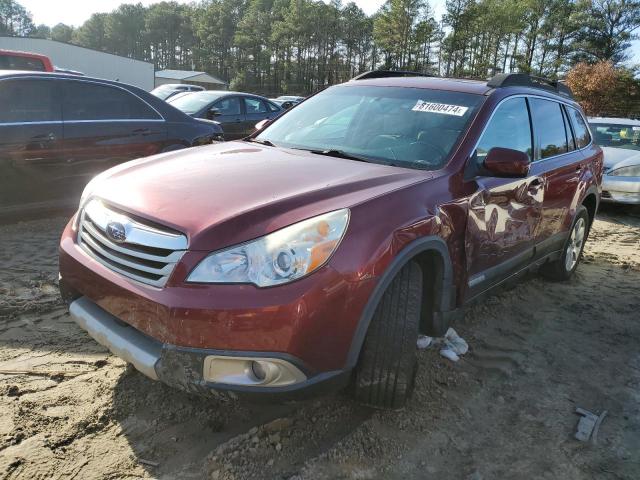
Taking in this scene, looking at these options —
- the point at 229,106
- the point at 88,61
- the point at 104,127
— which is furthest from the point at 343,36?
the point at 104,127

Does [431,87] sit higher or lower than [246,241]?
higher

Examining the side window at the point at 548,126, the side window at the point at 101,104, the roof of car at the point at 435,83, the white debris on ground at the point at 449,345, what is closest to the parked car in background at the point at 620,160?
the side window at the point at 548,126

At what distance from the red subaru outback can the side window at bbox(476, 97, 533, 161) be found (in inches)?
0.7

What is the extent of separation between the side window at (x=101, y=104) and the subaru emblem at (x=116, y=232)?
12.0 ft

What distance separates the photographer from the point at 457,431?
102 inches

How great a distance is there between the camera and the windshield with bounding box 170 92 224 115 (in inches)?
388

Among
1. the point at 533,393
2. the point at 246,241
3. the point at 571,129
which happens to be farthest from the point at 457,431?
the point at 571,129

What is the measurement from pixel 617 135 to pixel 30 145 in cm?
973

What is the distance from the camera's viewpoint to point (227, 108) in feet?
34.0

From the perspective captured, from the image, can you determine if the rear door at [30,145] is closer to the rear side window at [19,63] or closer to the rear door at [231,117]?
the rear side window at [19,63]

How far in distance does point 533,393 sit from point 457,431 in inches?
26.9

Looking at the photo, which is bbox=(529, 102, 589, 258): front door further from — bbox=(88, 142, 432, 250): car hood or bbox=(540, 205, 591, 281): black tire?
bbox=(88, 142, 432, 250): car hood

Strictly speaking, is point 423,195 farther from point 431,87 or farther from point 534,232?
point 534,232

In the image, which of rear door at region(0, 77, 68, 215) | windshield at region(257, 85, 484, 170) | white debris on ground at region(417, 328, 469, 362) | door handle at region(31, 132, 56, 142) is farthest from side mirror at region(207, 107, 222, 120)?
white debris on ground at region(417, 328, 469, 362)
